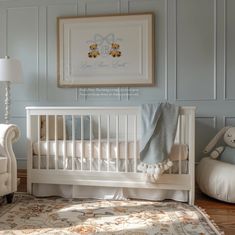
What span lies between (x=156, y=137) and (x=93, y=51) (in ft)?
4.62

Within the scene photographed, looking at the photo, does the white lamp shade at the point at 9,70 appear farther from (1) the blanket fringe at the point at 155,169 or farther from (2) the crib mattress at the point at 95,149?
(1) the blanket fringe at the point at 155,169

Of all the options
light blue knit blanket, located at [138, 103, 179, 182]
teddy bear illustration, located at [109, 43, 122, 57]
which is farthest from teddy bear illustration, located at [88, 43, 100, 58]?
light blue knit blanket, located at [138, 103, 179, 182]

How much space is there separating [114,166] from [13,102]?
5.41 feet

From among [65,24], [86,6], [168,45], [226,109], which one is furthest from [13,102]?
[226,109]

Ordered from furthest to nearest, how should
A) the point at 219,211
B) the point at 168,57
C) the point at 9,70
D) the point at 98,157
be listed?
the point at 168,57, the point at 9,70, the point at 98,157, the point at 219,211

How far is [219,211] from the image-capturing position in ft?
7.65

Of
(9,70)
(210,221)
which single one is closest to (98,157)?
(210,221)

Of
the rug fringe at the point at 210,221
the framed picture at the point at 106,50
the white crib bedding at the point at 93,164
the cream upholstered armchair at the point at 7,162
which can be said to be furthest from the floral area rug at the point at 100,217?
the framed picture at the point at 106,50

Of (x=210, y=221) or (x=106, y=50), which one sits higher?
(x=106, y=50)

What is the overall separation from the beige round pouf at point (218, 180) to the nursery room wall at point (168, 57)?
0.54 meters

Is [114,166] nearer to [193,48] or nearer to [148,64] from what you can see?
[148,64]

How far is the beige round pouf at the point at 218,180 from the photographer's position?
2.44 metres

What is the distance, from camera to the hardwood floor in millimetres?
2008

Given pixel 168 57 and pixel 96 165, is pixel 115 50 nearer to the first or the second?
pixel 168 57
